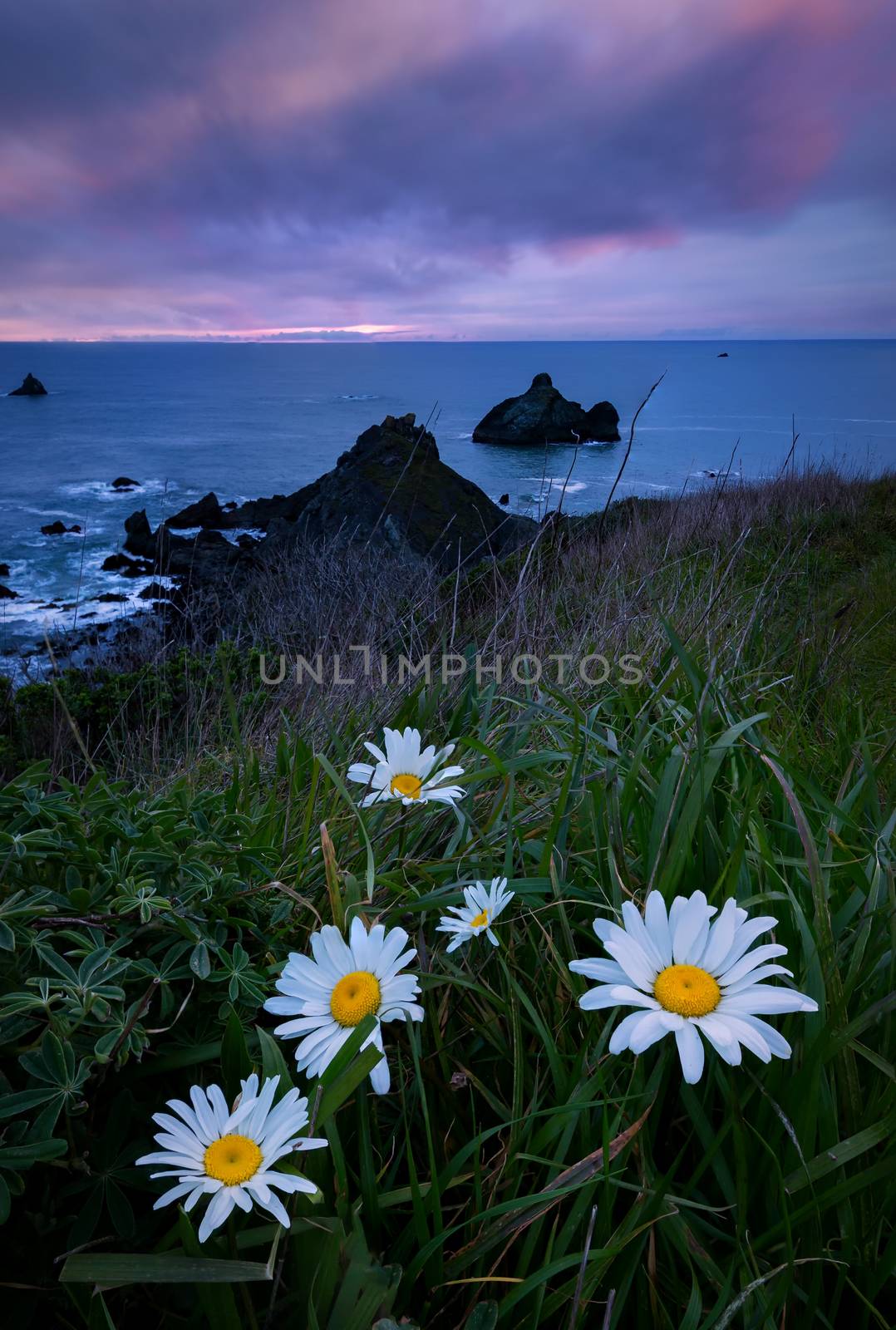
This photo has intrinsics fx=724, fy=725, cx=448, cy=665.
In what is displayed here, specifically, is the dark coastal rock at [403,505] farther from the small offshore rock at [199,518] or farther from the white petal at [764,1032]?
the white petal at [764,1032]

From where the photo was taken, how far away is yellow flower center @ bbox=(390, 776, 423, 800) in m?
1.15

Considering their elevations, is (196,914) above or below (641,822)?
above

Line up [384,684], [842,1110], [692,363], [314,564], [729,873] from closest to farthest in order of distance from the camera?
1. [842,1110]
2. [729,873]
3. [384,684]
4. [314,564]
5. [692,363]

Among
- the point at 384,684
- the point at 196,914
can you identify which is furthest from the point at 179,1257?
the point at 384,684

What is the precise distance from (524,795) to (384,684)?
3.65 feet

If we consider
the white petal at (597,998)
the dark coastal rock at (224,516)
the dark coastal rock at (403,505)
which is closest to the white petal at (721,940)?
the white petal at (597,998)

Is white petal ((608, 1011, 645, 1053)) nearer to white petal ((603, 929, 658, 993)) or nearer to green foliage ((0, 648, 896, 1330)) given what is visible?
white petal ((603, 929, 658, 993))

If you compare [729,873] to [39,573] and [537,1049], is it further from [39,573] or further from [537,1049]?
[39,573]

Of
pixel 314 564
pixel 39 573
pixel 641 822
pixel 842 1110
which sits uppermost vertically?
pixel 641 822

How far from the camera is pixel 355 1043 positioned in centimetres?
67

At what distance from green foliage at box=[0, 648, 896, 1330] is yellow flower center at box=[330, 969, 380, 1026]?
62 millimetres

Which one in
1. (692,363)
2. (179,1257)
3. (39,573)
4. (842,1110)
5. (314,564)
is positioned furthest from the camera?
(692,363)

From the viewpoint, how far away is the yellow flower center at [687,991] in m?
0.67

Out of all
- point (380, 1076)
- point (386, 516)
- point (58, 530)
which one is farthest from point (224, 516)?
point (380, 1076)
